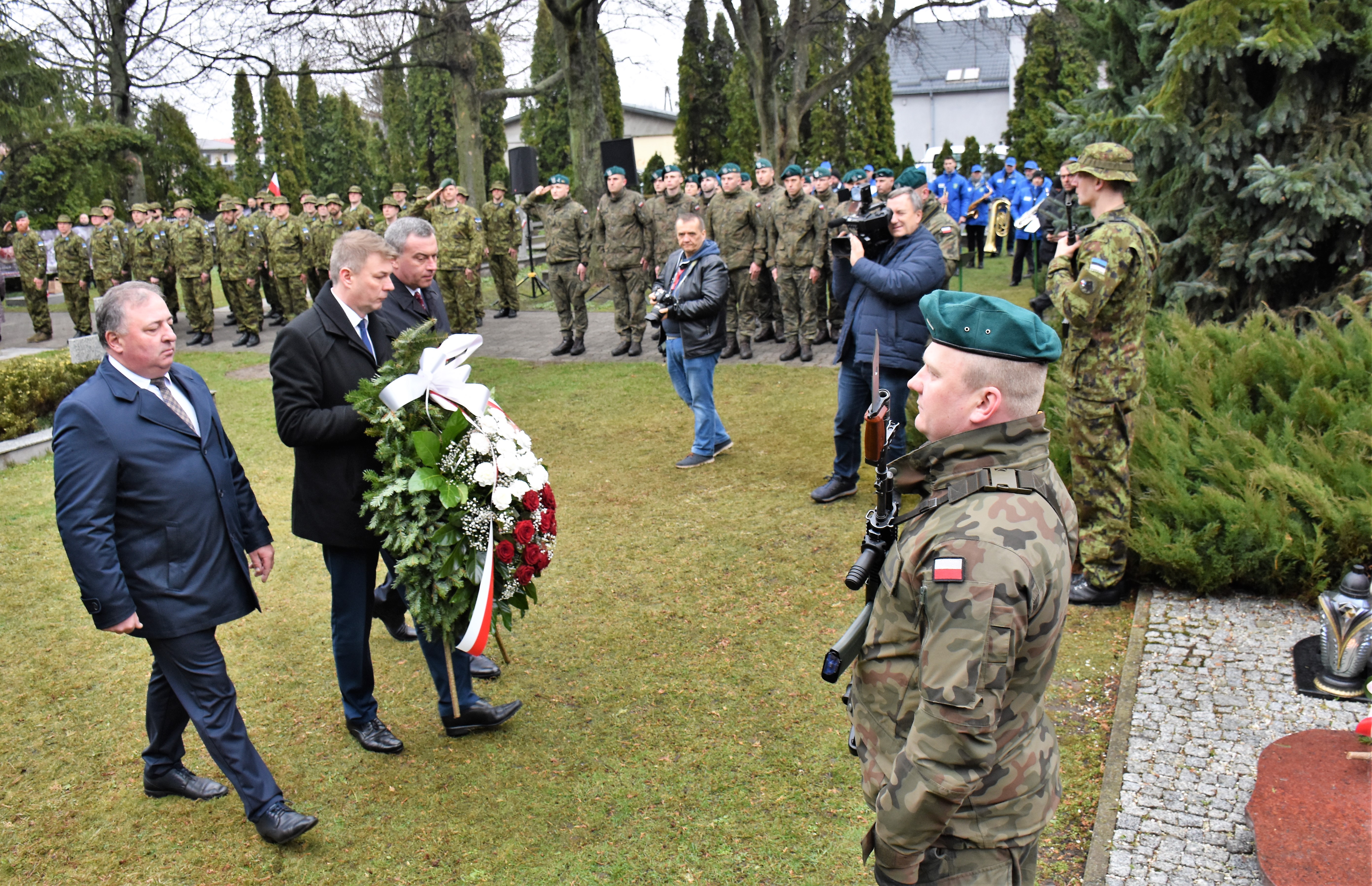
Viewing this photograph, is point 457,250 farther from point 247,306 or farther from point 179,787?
point 179,787

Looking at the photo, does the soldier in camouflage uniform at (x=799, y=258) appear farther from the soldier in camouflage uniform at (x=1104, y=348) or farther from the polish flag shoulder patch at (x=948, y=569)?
the polish flag shoulder patch at (x=948, y=569)

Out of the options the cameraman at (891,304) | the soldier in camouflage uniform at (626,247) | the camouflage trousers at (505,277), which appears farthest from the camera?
the camouflage trousers at (505,277)

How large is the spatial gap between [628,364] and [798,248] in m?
2.62

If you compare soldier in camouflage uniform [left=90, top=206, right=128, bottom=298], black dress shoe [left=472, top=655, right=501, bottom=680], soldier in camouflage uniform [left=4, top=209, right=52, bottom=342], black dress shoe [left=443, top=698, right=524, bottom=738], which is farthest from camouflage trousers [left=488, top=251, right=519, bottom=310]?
black dress shoe [left=443, top=698, right=524, bottom=738]

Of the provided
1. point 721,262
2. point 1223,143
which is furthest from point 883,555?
point 1223,143

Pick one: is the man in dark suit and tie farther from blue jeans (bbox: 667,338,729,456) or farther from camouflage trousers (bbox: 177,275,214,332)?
camouflage trousers (bbox: 177,275,214,332)

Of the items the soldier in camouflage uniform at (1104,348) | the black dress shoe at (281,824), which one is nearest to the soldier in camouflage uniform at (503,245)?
the soldier in camouflage uniform at (1104,348)

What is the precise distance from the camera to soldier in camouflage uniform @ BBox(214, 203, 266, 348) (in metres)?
16.0

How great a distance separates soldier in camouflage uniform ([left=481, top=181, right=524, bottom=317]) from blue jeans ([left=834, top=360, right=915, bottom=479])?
10798 mm

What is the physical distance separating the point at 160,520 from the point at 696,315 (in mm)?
4814

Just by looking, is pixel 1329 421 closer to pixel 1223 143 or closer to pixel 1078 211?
pixel 1223 143

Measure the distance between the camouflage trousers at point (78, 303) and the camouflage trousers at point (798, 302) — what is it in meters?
12.9

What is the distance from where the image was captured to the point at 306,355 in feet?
13.4

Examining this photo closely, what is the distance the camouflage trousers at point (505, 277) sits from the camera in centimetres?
1689
